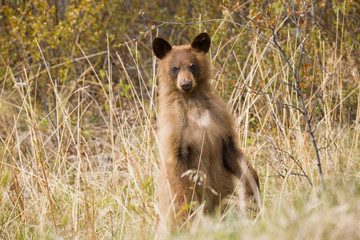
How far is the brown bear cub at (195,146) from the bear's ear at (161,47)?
26cm

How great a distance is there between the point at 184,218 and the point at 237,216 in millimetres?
436

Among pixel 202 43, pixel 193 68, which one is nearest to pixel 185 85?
pixel 193 68

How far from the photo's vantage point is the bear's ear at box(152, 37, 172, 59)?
458 cm

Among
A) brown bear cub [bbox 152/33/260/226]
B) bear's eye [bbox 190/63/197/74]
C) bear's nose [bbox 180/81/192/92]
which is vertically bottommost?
brown bear cub [bbox 152/33/260/226]

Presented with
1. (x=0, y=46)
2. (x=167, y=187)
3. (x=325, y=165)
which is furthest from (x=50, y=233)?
(x=0, y=46)

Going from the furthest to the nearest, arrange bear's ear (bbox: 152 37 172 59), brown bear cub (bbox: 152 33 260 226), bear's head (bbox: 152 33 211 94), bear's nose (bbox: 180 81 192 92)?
bear's ear (bbox: 152 37 172 59) → bear's head (bbox: 152 33 211 94) → bear's nose (bbox: 180 81 192 92) → brown bear cub (bbox: 152 33 260 226)

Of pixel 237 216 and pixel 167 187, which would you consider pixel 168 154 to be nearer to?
pixel 167 187

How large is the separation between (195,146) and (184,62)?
2.59 feet

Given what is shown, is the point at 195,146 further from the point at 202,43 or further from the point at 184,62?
the point at 202,43

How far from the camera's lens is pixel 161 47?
4.66 m

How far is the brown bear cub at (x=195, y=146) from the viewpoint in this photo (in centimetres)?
405

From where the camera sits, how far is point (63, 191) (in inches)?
204

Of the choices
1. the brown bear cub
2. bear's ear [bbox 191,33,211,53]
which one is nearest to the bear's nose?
Answer: the brown bear cub

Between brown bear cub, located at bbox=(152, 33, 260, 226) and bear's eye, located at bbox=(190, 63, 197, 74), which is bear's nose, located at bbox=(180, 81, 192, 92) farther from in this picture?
bear's eye, located at bbox=(190, 63, 197, 74)
